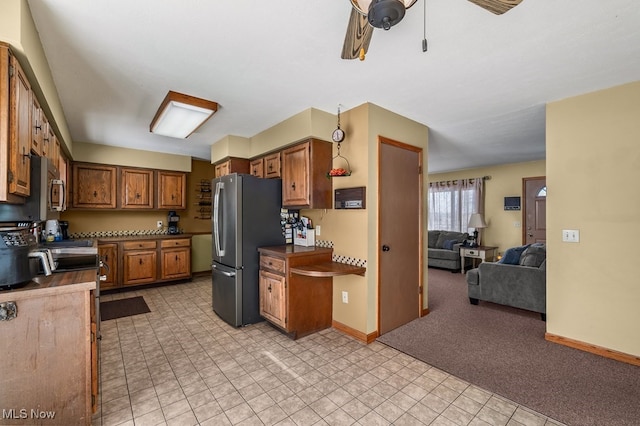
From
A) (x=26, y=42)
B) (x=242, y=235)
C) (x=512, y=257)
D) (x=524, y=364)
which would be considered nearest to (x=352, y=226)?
(x=242, y=235)

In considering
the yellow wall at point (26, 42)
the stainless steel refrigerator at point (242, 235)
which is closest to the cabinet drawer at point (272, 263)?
the stainless steel refrigerator at point (242, 235)

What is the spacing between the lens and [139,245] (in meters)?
4.93

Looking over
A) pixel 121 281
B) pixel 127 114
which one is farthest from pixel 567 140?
pixel 121 281

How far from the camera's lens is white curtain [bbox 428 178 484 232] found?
6.87 m

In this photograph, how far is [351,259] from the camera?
317cm

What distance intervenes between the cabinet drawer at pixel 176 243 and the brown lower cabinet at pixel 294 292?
2.67 m

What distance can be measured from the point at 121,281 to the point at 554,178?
6182mm

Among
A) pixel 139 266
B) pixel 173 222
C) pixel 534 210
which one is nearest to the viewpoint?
pixel 139 266

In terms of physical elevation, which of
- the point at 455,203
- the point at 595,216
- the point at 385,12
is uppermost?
the point at 385,12

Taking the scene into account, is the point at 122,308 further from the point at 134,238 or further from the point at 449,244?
the point at 449,244

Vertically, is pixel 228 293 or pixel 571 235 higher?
pixel 571 235

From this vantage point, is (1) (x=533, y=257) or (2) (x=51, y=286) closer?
(2) (x=51, y=286)

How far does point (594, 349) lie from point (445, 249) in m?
3.98

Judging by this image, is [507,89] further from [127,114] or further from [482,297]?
[127,114]
